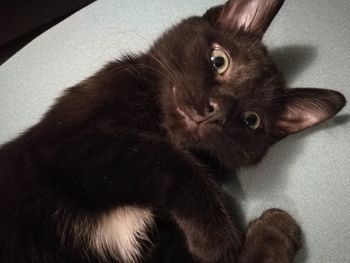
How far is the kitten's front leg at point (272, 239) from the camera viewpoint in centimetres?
114

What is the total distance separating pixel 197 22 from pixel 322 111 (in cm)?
46

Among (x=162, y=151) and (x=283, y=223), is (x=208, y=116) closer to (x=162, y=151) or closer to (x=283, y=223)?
(x=162, y=151)

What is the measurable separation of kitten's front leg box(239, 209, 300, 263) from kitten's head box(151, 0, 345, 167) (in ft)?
0.66

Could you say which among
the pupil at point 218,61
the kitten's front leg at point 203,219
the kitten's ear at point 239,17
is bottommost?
the kitten's front leg at point 203,219

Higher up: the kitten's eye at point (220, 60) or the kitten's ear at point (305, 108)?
the kitten's eye at point (220, 60)

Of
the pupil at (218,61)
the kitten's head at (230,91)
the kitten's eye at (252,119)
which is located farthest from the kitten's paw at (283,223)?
the pupil at (218,61)

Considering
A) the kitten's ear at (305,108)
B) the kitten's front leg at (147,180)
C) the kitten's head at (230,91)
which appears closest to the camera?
the kitten's front leg at (147,180)

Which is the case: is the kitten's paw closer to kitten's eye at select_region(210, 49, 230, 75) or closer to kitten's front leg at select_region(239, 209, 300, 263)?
kitten's front leg at select_region(239, 209, 300, 263)

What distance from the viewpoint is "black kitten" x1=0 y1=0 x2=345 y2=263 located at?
0.94 metres

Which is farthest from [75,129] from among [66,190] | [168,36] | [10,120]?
[10,120]

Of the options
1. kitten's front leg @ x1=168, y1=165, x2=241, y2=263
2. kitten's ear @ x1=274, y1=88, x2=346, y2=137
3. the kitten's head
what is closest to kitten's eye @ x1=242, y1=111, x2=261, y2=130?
the kitten's head

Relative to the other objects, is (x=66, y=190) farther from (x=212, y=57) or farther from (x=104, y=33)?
(x=104, y=33)

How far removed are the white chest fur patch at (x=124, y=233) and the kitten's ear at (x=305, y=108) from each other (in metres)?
0.51

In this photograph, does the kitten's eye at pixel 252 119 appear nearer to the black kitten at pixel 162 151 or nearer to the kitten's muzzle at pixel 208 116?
the black kitten at pixel 162 151
